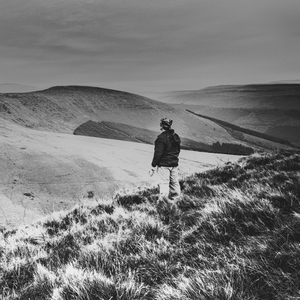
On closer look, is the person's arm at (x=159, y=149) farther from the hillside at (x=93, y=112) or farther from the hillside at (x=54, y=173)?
the hillside at (x=93, y=112)

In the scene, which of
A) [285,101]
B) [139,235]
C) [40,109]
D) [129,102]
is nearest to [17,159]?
[139,235]

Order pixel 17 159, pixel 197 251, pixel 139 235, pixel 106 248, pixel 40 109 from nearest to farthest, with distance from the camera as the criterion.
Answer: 1. pixel 197 251
2. pixel 106 248
3. pixel 139 235
4. pixel 17 159
5. pixel 40 109

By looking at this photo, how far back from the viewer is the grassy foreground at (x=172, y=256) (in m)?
1.87

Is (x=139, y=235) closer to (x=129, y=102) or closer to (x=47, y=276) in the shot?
(x=47, y=276)

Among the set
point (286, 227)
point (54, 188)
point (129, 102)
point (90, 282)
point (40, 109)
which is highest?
point (129, 102)

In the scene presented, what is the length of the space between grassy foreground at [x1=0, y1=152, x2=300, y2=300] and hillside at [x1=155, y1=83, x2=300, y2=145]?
91.7 metres

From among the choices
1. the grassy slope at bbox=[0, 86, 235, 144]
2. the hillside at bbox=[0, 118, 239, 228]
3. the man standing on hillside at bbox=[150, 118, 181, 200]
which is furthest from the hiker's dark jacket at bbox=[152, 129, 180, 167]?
the grassy slope at bbox=[0, 86, 235, 144]

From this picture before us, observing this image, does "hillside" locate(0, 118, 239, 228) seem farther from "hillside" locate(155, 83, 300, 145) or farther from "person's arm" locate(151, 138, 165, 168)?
"hillside" locate(155, 83, 300, 145)

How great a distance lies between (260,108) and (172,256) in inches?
5988

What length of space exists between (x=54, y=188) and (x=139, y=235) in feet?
18.5

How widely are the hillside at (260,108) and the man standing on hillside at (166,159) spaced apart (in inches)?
3516

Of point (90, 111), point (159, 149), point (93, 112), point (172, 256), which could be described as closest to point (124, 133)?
point (93, 112)

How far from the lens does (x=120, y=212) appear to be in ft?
16.9

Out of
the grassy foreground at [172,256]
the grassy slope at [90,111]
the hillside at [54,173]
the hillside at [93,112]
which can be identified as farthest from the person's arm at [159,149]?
the grassy slope at [90,111]
